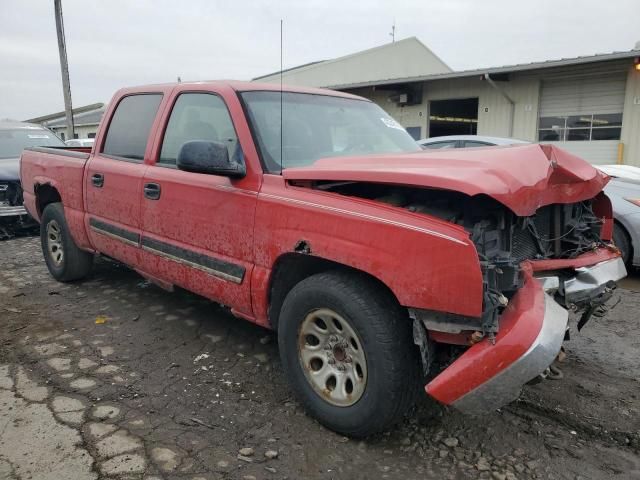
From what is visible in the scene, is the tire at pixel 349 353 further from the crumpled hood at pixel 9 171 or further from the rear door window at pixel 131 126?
the crumpled hood at pixel 9 171

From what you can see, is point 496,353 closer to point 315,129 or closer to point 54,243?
point 315,129

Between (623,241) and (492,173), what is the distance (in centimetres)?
Result: 416

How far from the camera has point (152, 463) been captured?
2.44 metres

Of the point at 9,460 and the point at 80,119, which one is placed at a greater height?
the point at 80,119

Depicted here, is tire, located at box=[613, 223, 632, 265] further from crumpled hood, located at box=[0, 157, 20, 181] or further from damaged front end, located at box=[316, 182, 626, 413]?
crumpled hood, located at box=[0, 157, 20, 181]

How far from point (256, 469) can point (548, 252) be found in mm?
1916

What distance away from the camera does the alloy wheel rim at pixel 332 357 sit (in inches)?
101

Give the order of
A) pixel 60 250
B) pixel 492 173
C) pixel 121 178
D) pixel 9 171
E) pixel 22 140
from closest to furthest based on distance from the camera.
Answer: pixel 492 173, pixel 121 178, pixel 60 250, pixel 9 171, pixel 22 140

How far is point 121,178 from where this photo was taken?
160 inches

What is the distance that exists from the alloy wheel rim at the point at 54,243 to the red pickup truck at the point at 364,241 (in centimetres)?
159

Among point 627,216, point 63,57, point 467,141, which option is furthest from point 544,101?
point 63,57

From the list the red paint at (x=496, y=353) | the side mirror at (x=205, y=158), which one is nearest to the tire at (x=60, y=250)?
the side mirror at (x=205, y=158)

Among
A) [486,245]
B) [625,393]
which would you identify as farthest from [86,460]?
[625,393]

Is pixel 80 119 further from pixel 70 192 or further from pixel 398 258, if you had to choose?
pixel 398 258
